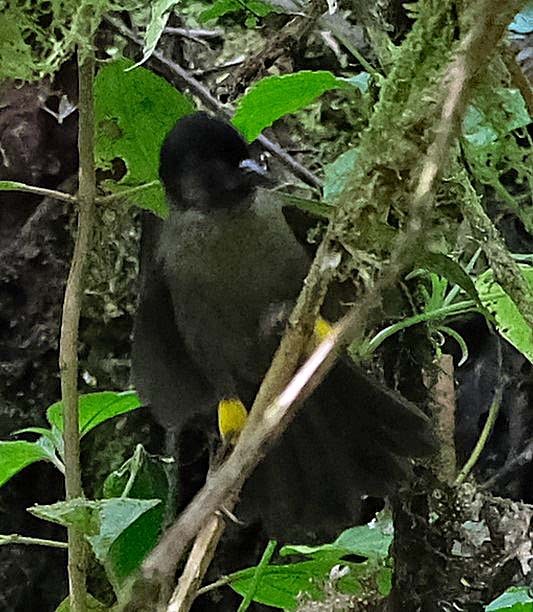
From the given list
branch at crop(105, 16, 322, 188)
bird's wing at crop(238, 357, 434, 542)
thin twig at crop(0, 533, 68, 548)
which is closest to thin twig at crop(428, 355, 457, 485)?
bird's wing at crop(238, 357, 434, 542)

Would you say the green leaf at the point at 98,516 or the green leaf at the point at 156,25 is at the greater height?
the green leaf at the point at 156,25

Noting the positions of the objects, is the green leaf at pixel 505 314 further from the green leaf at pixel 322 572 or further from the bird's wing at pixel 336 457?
the green leaf at pixel 322 572

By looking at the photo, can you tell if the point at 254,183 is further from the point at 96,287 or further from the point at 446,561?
the point at 446,561

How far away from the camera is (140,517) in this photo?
2.70 ft

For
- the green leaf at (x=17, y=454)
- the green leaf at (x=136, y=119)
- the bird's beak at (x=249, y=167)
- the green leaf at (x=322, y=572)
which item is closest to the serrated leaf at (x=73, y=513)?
the green leaf at (x=17, y=454)

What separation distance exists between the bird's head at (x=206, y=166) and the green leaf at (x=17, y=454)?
31 cm

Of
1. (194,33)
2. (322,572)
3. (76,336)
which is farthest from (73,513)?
(194,33)

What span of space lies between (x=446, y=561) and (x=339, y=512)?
111 millimetres

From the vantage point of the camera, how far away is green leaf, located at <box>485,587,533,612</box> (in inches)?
34.1

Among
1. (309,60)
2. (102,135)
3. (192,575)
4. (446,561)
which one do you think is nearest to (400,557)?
(446,561)

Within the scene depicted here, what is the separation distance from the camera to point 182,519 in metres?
0.48

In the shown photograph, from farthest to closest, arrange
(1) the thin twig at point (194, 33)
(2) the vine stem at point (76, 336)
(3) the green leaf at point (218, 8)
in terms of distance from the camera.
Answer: (1) the thin twig at point (194, 33) < (3) the green leaf at point (218, 8) < (2) the vine stem at point (76, 336)

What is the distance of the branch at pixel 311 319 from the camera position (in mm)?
477

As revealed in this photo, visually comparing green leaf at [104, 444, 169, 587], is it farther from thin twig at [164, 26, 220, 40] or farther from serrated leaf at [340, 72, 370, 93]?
thin twig at [164, 26, 220, 40]
